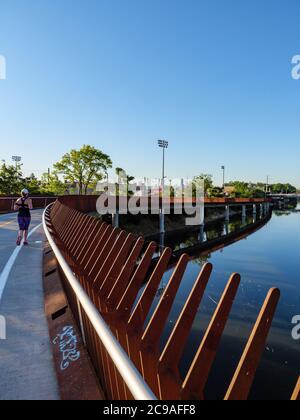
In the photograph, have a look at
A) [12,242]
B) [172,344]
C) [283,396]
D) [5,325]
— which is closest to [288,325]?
[283,396]

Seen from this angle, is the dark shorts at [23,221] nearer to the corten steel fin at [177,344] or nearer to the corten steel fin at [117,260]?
the corten steel fin at [117,260]

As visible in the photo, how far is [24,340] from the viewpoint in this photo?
4055 millimetres

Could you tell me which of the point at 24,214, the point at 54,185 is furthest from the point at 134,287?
the point at 54,185

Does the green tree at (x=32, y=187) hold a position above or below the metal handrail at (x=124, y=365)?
above

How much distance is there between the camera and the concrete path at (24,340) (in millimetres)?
3074

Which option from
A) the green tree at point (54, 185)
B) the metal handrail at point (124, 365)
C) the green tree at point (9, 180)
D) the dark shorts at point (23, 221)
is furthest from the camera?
the green tree at point (54, 185)

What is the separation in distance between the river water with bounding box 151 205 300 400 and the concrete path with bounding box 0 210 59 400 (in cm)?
734

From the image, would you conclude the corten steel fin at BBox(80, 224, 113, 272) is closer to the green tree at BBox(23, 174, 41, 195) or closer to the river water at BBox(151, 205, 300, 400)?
the river water at BBox(151, 205, 300, 400)

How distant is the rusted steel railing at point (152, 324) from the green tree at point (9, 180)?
56.6m

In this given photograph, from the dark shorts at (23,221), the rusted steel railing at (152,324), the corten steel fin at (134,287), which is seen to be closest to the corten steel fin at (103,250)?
the rusted steel railing at (152,324)

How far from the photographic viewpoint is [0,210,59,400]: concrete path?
3074 mm

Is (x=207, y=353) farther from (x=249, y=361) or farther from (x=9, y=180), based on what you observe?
(x=9, y=180)

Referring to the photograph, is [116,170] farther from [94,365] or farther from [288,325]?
[94,365]
